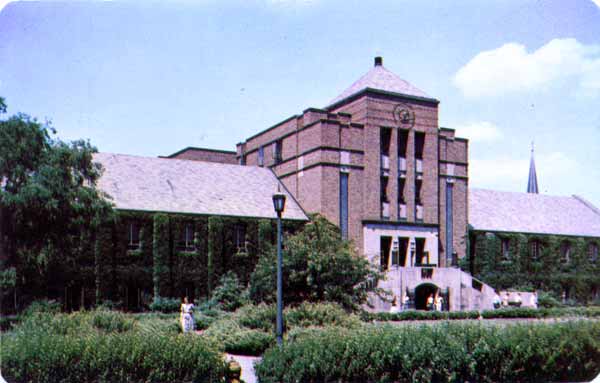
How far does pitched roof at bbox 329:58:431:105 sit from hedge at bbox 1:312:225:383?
3372cm

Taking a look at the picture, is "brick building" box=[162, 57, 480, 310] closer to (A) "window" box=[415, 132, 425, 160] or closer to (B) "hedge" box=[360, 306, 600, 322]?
(A) "window" box=[415, 132, 425, 160]

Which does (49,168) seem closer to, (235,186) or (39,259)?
(39,259)

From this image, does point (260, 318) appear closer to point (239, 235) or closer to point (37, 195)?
point (37, 195)

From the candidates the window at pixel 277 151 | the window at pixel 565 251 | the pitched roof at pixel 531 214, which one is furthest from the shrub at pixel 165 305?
the window at pixel 565 251

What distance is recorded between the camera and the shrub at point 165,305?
1449 inches

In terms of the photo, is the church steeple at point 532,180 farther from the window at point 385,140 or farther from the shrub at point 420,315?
the shrub at point 420,315

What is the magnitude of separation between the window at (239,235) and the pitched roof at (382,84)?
1296 cm

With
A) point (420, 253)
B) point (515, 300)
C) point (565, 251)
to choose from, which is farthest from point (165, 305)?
point (565, 251)


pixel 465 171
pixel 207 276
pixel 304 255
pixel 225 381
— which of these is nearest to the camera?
pixel 225 381

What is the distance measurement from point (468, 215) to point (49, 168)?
36.2 m

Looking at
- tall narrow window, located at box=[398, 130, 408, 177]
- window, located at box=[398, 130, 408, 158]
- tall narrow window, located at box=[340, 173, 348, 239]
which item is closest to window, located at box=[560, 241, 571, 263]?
tall narrow window, located at box=[398, 130, 408, 177]

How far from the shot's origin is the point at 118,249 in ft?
122

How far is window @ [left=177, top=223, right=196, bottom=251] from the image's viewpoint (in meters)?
39.5

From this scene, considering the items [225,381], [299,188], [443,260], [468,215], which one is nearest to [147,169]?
[299,188]
